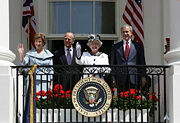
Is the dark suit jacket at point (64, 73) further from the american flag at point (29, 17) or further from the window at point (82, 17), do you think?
the window at point (82, 17)

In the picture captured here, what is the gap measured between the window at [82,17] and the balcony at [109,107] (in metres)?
3.50

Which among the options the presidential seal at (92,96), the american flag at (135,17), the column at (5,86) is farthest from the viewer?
the american flag at (135,17)

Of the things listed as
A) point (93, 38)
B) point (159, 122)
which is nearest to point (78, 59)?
point (93, 38)

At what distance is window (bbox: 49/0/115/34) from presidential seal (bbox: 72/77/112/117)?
4.05m

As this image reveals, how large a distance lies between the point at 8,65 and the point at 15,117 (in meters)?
0.94

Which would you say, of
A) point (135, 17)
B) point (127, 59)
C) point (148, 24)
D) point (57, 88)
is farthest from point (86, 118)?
point (148, 24)

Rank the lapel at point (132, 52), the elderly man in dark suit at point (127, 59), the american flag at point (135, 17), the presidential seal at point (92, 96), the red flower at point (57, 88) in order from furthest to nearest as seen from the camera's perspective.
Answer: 1. the american flag at point (135, 17)
2. the lapel at point (132, 52)
3. the elderly man in dark suit at point (127, 59)
4. the red flower at point (57, 88)
5. the presidential seal at point (92, 96)

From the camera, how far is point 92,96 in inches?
372

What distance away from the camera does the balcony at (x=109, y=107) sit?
9.47 meters

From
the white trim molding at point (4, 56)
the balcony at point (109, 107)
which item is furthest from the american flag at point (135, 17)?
the white trim molding at point (4, 56)

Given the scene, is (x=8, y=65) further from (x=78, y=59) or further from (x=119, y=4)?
(x=119, y=4)

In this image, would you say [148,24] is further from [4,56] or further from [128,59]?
[4,56]

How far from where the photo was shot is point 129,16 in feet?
42.4

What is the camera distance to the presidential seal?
941 cm
